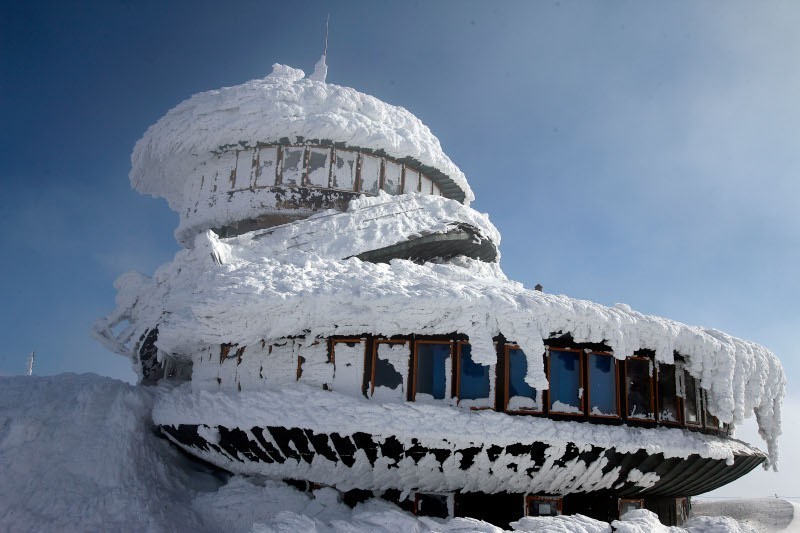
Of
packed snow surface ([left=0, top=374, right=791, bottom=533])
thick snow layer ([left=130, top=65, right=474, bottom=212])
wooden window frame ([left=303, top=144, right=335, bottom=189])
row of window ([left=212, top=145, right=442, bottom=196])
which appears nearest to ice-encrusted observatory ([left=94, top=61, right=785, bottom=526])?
packed snow surface ([left=0, top=374, right=791, bottom=533])

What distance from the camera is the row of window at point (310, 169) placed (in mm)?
19203

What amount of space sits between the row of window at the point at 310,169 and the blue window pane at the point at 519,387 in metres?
9.03

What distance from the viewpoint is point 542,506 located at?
1288 cm

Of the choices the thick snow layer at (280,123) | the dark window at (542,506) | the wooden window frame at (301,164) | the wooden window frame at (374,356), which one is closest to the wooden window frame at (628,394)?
the dark window at (542,506)

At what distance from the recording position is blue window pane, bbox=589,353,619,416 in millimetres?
12688

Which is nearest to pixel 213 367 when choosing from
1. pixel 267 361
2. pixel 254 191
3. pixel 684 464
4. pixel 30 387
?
pixel 267 361

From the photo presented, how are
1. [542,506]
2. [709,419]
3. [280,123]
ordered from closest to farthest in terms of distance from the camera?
[542,506] → [709,419] → [280,123]

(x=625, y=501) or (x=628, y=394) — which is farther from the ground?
(x=628, y=394)

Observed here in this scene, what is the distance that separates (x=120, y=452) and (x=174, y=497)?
1.58 m

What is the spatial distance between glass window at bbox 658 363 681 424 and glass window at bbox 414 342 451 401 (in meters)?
5.00

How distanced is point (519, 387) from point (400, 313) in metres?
2.89

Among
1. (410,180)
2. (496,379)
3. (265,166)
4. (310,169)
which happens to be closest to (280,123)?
(265,166)

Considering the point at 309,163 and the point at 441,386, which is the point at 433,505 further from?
the point at 309,163

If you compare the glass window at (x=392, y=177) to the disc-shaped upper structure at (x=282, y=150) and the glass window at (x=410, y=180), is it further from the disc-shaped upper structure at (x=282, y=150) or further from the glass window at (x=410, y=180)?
the glass window at (x=410, y=180)
